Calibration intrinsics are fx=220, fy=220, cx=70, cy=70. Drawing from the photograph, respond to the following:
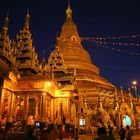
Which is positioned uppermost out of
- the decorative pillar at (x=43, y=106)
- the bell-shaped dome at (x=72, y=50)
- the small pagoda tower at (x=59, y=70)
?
the bell-shaped dome at (x=72, y=50)

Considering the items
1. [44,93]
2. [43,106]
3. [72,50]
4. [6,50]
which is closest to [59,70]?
[44,93]

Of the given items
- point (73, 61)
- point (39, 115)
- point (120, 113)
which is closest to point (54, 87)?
point (39, 115)

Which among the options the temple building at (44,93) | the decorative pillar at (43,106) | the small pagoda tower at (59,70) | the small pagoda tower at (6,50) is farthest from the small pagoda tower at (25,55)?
the decorative pillar at (43,106)

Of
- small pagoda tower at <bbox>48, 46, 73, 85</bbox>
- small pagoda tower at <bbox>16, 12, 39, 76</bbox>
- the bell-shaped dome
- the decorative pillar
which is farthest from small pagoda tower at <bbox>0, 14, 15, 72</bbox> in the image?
the bell-shaped dome

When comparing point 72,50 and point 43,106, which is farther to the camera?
point 72,50

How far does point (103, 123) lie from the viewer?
27891 mm

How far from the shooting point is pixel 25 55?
28250mm

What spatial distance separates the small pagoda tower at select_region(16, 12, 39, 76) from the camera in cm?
2726

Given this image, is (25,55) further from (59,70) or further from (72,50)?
(72,50)

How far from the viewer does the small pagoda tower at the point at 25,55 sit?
27.3 m

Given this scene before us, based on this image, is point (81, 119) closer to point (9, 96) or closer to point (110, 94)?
point (110, 94)

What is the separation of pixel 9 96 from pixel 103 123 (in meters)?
12.4

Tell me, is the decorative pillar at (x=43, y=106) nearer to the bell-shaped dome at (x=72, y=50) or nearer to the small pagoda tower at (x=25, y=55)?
the small pagoda tower at (x=25, y=55)

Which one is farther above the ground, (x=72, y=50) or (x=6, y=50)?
(x=72, y=50)
